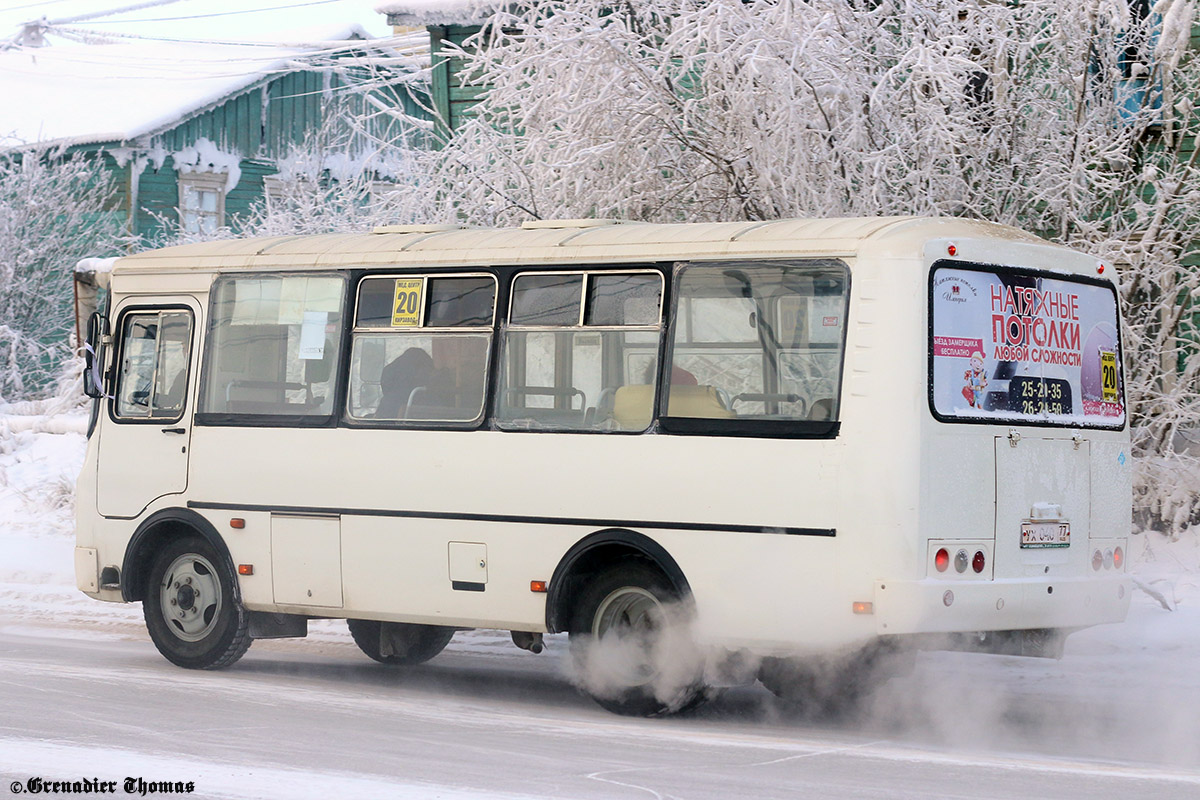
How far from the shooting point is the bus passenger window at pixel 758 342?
27.9ft

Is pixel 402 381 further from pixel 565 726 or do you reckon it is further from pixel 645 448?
pixel 565 726

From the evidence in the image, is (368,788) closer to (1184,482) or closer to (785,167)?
(785,167)

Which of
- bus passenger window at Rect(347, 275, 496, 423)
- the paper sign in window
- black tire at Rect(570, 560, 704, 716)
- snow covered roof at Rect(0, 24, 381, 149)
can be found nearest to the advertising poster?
black tire at Rect(570, 560, 704, 716)

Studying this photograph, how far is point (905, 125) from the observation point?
513 inches

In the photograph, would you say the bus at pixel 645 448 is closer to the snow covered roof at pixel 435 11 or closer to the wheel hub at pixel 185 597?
the wheel hub at pixel 185 597

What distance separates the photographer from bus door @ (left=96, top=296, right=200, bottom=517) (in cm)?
1116

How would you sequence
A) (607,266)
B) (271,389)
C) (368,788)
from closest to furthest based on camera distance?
(368,788) → (607,266) → (271,389)

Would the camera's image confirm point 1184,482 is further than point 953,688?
Yes

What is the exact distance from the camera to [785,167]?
13086mm

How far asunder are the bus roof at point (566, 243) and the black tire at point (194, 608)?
1908mm

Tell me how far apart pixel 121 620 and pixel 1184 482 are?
878 centimetres

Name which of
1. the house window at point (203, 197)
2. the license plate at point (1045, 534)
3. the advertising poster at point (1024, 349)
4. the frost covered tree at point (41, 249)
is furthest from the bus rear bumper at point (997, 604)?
the house window at point (203, 197)

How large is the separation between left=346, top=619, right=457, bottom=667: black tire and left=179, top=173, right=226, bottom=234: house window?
82.3 ft

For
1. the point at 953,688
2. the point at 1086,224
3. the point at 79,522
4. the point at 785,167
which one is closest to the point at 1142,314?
the point at 1086,224
